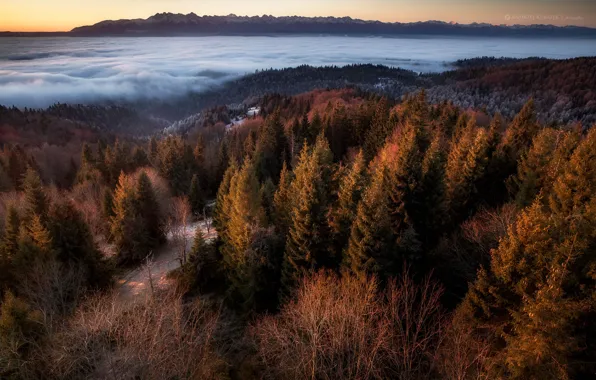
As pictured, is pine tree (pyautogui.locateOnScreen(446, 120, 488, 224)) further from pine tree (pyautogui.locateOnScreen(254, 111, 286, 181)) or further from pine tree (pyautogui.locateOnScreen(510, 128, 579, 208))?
pine tree (pyautogui.locateOnScreen(254, 111, 286, 181))

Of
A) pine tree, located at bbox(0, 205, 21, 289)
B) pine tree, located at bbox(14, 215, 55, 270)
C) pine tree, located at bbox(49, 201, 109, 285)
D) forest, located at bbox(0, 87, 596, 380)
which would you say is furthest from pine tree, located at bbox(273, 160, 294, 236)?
pine tree, located at bbox(0, 205, 21, 289)

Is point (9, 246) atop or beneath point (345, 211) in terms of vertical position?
beneath

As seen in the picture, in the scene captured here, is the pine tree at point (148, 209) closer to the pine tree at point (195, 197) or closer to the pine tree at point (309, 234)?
the pine tree at point (195, 197)

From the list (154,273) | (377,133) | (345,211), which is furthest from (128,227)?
(377,133)

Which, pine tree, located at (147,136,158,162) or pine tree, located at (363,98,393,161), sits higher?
pine tree, located at (363,98,393,161)

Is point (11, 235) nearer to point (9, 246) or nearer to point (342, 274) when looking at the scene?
point (9, 246)

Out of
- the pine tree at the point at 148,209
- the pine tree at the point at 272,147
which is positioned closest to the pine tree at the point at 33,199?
the pine tree at the point at 148,209

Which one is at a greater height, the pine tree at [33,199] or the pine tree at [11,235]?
the pine tree at [33,199]

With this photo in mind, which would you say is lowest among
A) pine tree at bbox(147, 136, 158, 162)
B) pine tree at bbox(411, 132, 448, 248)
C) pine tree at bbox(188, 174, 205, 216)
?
pine tree at bbox(188, 174, 205, 216)
